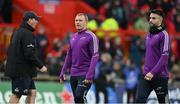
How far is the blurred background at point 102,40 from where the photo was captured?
21.6 meters

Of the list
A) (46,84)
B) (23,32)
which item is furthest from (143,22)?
(23,32)

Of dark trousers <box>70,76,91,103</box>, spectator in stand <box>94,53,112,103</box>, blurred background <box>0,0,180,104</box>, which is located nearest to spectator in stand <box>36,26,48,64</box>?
blurred background <box>0,0,180,104</box>

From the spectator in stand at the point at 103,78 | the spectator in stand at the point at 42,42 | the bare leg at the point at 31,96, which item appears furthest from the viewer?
the spectator in stand at the point at 42,42

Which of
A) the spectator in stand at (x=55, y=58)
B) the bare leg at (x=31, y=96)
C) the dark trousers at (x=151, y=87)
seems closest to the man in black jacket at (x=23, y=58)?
the bare leg at (x=31, y=96)

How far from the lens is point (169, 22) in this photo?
1061 inches

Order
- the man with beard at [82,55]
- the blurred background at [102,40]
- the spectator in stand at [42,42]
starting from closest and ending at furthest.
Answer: the man with beard at [82,55] < the blurred background at [102,40] < the spectator in stand at [42,42]

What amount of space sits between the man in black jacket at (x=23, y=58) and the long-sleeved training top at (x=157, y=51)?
232 cm

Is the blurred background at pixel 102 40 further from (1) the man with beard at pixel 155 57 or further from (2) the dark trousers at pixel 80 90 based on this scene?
(1) the man with beard at pixel 155 57

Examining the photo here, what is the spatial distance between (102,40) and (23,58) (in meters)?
8.54

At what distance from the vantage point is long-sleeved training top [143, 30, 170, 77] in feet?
47.0

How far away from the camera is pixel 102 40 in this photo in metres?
Result: 23.5

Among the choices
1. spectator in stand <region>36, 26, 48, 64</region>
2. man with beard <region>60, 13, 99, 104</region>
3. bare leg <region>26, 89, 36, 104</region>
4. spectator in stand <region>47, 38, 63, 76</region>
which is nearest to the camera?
man with beard <region>60, 13, 99, 104</region>

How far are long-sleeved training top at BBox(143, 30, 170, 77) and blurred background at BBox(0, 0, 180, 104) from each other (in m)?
6.42

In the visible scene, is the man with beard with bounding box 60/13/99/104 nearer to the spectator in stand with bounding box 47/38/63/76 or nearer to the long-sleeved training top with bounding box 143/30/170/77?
the long-sleeved training top with bounding box 143/30/170/77
